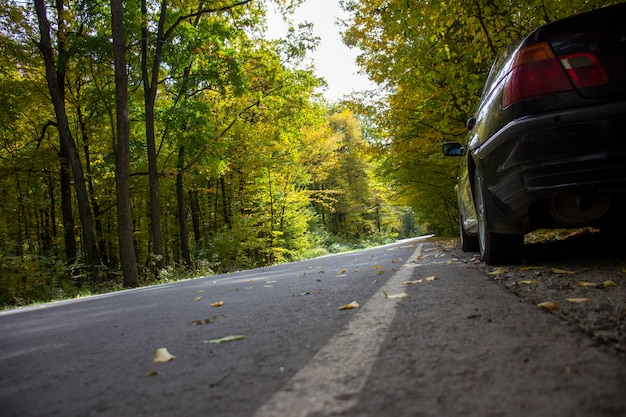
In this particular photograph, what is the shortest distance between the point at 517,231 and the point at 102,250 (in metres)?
21.3

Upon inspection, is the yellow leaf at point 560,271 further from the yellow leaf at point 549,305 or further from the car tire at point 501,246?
the yellow leaf at point 549,305

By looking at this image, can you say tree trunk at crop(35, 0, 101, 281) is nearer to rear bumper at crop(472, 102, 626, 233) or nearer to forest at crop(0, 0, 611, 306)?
forest at crop(0, 0, 611, 306)

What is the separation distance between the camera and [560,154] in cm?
281

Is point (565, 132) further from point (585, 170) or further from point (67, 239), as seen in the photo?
point (67, 239)

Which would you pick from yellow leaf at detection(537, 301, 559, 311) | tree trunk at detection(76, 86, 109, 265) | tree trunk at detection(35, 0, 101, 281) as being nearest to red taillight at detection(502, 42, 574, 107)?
Answer: yellow leaf at detection(537, 301, 559, 311)

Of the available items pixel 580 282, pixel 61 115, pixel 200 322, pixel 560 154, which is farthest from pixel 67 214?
pixel 580 282

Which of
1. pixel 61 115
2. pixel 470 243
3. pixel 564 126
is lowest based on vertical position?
pixel 470 243

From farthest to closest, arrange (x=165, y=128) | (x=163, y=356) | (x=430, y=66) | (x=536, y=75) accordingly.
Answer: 1. (x=165, y=128)
2. (x=430, y=66)
3. (x=536, y=75)
4. (x=163, y=356)

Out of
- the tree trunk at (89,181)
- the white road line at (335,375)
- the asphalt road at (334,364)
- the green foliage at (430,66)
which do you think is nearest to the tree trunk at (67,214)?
the tree trunk at (89,181)

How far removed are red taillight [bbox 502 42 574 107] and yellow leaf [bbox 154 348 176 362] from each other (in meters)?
2.82

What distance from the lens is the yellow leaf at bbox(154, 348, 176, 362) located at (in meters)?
1.87

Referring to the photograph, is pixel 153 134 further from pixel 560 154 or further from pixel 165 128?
pixel 560 154

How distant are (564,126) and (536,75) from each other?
0.42 m

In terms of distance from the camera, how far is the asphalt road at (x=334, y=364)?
1167mm
